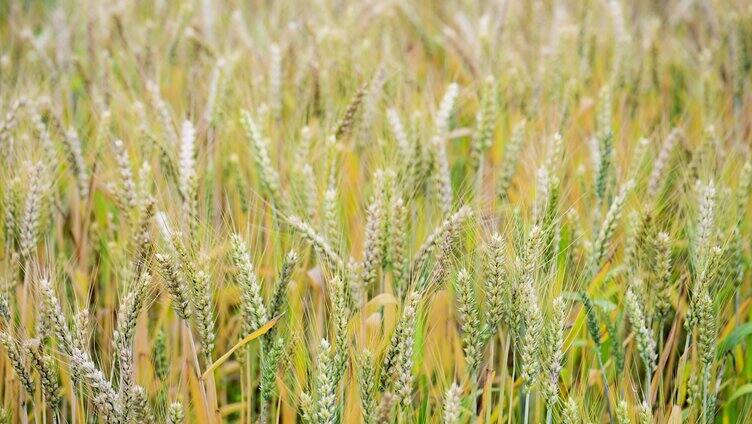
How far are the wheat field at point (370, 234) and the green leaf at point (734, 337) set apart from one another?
0.01 meters

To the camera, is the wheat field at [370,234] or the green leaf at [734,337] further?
the green leaf at [734,337]

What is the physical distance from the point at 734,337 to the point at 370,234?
2.34ft

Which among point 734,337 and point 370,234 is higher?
point 370,234

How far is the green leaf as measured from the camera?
139cm

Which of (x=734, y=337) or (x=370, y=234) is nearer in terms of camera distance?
(x=370, y=234)

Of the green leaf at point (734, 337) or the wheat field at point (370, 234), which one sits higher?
the wheat field at point (370, 234)

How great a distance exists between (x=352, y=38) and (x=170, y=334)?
1125 millimetres

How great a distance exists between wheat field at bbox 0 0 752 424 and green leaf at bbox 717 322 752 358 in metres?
0.01

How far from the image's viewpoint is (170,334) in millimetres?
1554

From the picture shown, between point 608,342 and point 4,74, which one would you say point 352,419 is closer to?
point 608,342

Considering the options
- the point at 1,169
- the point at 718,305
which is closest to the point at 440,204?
the point at 718,305

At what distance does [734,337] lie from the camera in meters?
1.41

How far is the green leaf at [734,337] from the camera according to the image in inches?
54.6

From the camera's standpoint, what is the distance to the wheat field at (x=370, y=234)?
1.12 metres
